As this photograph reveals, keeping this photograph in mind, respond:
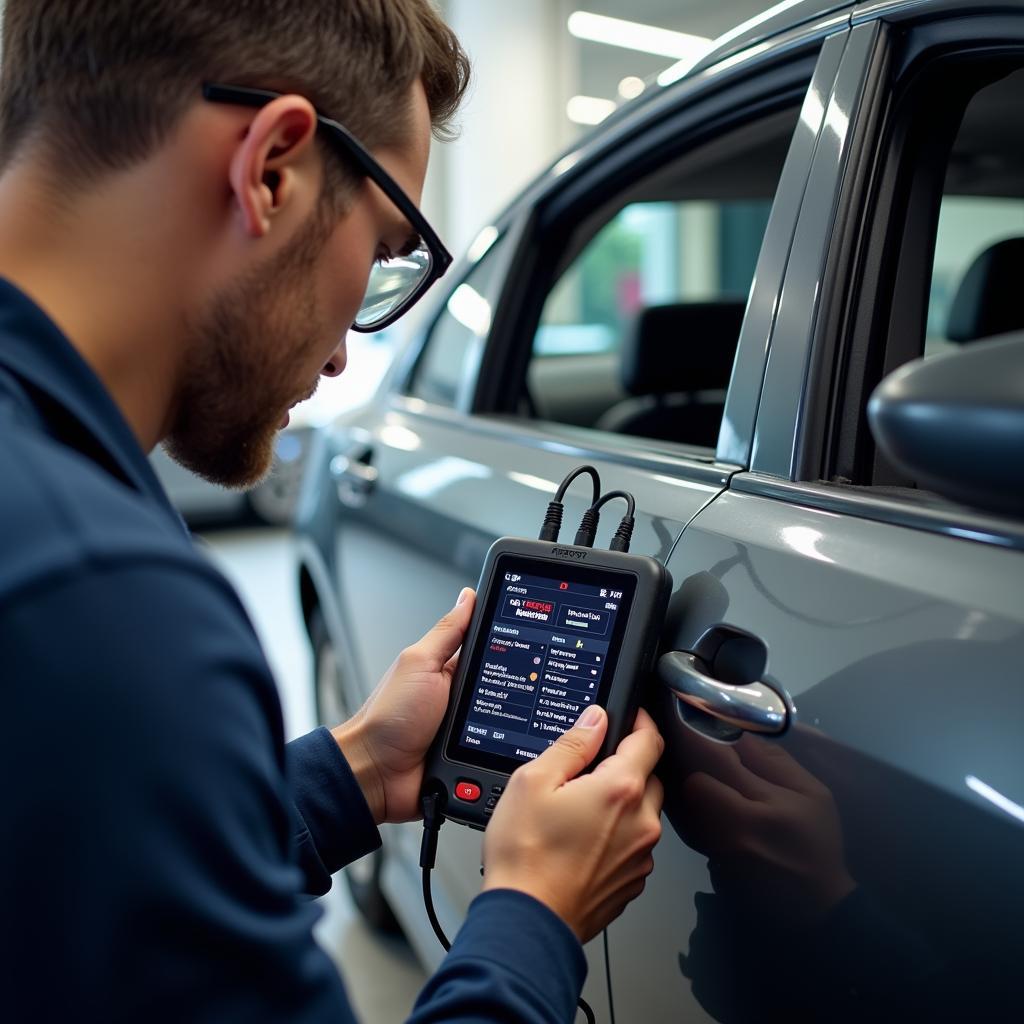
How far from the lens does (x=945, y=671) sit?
75 centimetres

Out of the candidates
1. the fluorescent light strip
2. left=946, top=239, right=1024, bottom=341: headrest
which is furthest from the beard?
left=946, top=239, right=1024, bottom=341: headrest

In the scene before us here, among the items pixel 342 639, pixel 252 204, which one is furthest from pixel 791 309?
pixel 342 639

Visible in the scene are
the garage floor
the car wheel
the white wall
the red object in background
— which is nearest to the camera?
the garage floor

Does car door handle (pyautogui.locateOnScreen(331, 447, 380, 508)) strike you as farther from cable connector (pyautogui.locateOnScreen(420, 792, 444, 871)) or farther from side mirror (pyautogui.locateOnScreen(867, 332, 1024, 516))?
side mirror (pyautogui.locateOnScreen(867, 332, 1024, 516))

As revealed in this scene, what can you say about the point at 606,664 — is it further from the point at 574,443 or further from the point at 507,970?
the point at 574,443

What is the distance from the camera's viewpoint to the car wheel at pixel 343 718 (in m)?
2.18

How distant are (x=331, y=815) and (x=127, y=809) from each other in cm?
56

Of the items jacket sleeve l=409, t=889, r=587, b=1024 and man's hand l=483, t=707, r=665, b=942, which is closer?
jacket sleeve l=409, t=889, r=587, b=1024

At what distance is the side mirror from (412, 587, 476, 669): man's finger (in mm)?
518

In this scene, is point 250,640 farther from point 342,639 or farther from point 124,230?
point 342,639

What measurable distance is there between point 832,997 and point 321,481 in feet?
5.11

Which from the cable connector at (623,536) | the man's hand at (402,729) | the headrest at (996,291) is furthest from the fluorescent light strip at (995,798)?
the headrest at (996,291)

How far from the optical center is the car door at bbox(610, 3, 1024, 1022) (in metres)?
0.73

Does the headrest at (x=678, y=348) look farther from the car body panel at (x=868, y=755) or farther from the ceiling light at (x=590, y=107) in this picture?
the ceiling light at (x=590, y=107)
